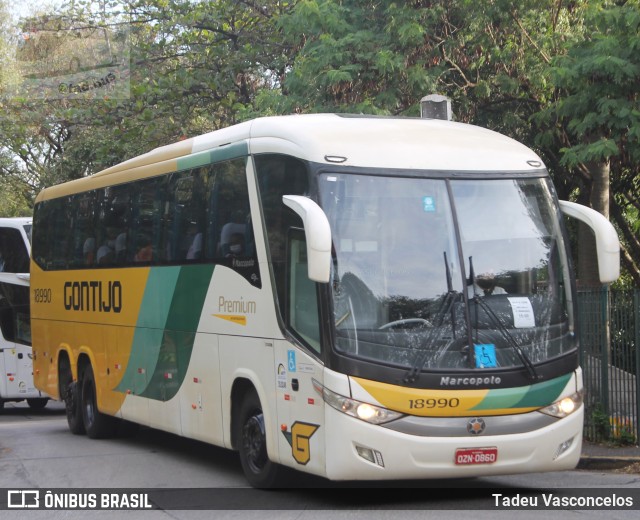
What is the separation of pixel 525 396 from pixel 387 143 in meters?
2.55

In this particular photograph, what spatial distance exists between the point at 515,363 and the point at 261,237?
2745mm

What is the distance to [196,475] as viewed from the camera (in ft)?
39.2

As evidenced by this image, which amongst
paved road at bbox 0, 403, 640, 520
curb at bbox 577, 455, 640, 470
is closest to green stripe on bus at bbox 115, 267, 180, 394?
paved road at bbox 0, 403, 640, 520

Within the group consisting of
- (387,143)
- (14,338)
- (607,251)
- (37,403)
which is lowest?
Answer: (37,403)

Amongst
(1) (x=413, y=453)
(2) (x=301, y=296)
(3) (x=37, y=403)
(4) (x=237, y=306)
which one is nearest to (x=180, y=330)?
(4) (x=237, y=306)

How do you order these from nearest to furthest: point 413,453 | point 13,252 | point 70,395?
point 413,453
point 70,395
point 13,252

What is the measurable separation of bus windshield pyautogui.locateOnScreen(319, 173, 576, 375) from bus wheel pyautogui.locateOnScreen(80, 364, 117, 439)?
802cm

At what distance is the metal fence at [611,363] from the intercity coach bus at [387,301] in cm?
330

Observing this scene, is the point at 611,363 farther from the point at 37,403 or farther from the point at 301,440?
the point at 37,403

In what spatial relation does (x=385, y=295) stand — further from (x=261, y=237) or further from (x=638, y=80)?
(x=638, y=80)

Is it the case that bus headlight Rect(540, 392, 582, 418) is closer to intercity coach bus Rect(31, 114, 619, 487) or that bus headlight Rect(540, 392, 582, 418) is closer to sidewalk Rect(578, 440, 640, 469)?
intercity coach bus Rect(31, 114, 619, 487)

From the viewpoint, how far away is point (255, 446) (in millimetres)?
10680

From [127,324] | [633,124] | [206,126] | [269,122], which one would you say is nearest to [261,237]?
[269,122]

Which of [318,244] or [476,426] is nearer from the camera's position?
[318,244]
